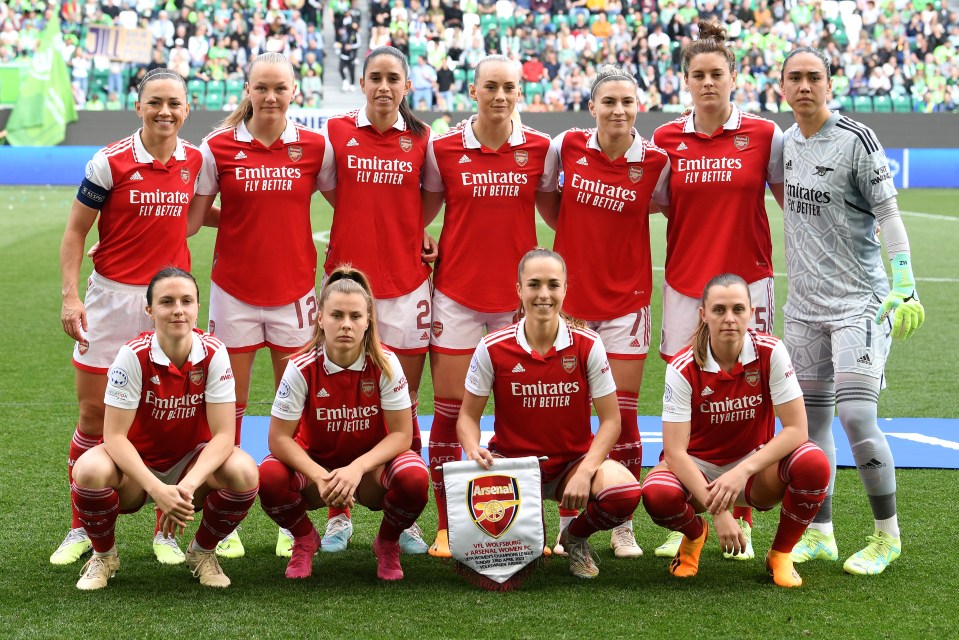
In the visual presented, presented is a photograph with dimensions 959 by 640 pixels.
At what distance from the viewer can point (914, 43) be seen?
25.9 m

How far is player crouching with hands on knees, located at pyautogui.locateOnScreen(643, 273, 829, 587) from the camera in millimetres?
4043

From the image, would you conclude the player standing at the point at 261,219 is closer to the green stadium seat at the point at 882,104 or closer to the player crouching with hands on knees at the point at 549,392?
the player crouching with hands on knees at the point at 549,392

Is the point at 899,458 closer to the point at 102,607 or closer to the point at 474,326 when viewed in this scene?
the point at 474,326

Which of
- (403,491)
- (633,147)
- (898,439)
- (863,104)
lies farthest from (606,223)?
(863,104)

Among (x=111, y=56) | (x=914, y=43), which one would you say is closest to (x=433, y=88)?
(x=111, y=56)

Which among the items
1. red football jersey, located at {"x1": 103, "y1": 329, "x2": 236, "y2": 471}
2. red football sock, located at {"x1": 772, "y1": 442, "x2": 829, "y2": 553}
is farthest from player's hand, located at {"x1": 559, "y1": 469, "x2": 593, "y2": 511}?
red football jersey, located at {"x1": 103, "y1": 329, "x2": 236, "y2": 471}

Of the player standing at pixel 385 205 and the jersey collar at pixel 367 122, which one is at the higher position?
the jersey collar at pixel 367 122

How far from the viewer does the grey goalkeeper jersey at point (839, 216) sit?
172 inches

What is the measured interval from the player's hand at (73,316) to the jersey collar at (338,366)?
0.99 meters

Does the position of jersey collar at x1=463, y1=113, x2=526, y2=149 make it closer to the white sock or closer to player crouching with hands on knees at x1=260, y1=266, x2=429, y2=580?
player crouching with hands on knees at x1=260, y1=266, x2=429, y2=580

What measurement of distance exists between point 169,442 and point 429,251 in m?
1.37

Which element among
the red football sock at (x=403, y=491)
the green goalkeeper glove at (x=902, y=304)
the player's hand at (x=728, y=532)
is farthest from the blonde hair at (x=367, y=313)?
the green goalkeeper glove at (x=902, y=304)

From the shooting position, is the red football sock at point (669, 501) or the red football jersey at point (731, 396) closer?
the red football sock at point (669, 501)

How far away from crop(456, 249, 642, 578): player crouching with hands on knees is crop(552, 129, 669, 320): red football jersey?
440mm
